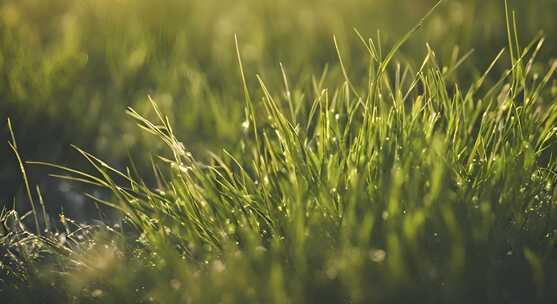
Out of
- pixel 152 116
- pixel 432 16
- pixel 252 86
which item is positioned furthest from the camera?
pixel 432 16

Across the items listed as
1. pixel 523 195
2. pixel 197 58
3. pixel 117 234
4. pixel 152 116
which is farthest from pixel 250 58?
pixel 523 195

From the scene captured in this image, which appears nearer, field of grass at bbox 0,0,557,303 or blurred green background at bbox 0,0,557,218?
field of grass at bbox 0,0,557,303

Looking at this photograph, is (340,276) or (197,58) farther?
(197,58)

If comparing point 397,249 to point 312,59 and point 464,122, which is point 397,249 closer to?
point 464,122

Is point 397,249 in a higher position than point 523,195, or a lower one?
lower

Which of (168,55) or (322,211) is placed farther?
(168,55)

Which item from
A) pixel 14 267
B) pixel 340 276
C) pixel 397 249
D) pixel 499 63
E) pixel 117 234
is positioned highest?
pixel 499 63

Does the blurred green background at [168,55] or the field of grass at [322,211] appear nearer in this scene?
the field of grass at [322,211]

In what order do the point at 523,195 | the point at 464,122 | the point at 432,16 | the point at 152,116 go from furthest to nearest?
the point at 432,16 → the point at 152,116 → the point at 464,122 → the point at 523,195
